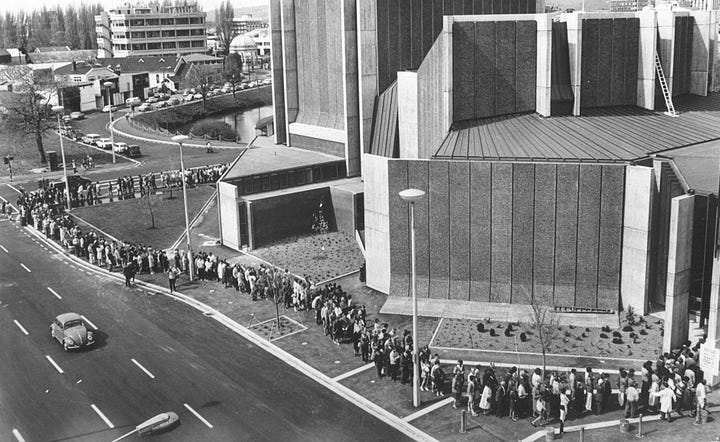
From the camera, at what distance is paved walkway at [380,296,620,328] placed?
1369 inches

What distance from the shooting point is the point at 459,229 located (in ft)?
122

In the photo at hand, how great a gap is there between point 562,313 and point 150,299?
2028 centimetres

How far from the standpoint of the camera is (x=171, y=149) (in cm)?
8775

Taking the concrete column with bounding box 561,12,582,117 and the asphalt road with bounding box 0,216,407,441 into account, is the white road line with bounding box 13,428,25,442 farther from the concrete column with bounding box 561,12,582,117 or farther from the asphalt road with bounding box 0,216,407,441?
the concrete column with bounding box 561,12,582,117

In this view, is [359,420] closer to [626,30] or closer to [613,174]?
[613,174]

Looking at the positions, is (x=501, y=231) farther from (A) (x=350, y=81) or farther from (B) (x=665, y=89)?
(A) (x=350, y=81)

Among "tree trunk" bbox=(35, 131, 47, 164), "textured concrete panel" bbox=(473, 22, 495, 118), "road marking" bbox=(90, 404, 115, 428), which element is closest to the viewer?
"road marking" bbox=(90, 404, 115, 428)

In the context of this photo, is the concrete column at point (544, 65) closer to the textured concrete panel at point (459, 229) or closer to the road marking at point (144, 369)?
the textured concrete panel at point (459, 229)

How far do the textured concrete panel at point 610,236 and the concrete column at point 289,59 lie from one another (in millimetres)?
29933

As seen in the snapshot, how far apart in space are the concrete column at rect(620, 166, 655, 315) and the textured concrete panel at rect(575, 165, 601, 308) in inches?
46.8

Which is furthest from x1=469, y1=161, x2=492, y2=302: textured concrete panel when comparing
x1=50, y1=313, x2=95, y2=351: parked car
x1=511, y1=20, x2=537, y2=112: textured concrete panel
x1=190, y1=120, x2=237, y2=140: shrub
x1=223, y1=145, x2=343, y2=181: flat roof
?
x1=190, y1=120, x2=237, y2=140: shrub

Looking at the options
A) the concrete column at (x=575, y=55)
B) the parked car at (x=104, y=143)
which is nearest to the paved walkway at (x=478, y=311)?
the concrete column at (x=575, y=55)

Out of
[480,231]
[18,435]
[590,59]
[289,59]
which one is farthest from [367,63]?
[18,435]

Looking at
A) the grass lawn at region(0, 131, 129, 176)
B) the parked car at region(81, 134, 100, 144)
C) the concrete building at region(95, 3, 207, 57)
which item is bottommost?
the grass lawn at region(0, 131, 129, 176)
